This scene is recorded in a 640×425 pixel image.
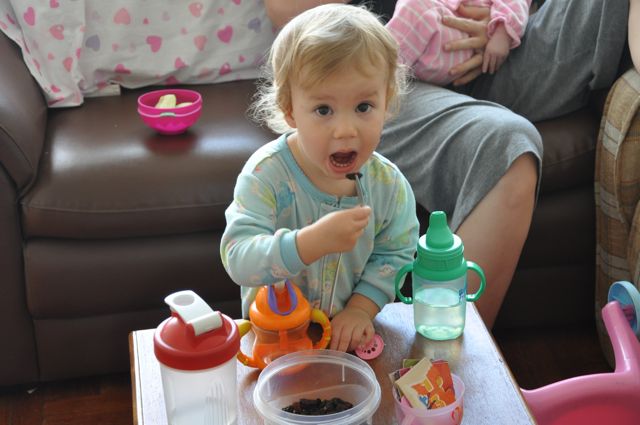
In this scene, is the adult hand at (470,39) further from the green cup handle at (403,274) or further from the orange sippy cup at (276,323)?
the orange sippy cup at (276,323)

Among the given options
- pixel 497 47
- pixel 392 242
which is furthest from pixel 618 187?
pixel 392 242

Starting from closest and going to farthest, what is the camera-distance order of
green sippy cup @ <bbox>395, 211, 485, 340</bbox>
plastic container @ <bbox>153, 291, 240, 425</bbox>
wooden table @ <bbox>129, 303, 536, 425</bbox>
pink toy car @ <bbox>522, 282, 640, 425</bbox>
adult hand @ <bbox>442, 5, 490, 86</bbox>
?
1. plastic container @ <bbox>153, 291, 240, 425</bbox>
2. wooden table @ <bbox>129, 303, 536, 425</bbox>
3. green sippy cup @ <bbox>395, 211, 485, 340</bbox>
4. pink toy car @ <bbox>522, 282, 640, 425</bbox>
5. adult hand @ <bbox>442, 5, 490, 86</bbox>

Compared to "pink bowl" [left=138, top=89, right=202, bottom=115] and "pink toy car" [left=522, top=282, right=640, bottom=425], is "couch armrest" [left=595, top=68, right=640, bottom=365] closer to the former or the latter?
"pink toy car" [left=522, top=282, right=640, bottom=425]

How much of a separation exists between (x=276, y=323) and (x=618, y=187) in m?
0.96

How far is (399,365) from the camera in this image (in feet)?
3.81

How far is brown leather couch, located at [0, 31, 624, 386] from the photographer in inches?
68.6

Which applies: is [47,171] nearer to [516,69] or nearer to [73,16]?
[73,16]

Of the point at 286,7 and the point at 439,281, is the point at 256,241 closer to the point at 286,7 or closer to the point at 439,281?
the point at 439,281

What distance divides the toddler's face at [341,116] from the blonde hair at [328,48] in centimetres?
1

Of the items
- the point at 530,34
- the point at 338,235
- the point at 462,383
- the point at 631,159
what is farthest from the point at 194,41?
the point at 462,383

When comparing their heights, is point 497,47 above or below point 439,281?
below

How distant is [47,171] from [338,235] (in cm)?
88

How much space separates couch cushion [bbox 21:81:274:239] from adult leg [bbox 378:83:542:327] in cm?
35

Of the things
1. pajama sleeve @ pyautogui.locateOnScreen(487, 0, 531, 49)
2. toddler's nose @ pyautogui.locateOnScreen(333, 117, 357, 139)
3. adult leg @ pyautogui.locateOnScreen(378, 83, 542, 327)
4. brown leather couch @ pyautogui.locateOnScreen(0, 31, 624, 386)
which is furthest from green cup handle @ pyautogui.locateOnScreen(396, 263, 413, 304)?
pajama sleeve @ pyautogui.locateOnScreen(487, 0, 531, 49)
